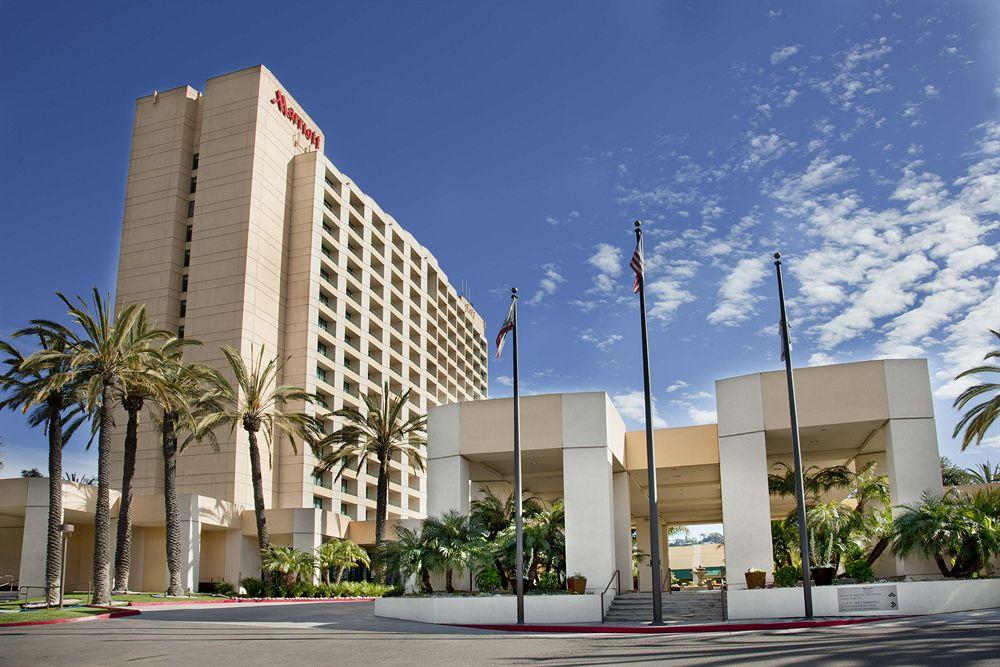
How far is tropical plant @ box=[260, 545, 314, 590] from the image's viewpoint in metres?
49.0

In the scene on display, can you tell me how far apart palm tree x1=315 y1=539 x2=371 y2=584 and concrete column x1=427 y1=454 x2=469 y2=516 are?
67.2 feet

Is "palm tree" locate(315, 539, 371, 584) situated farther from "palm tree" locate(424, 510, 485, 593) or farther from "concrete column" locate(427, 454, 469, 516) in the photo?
"palm tree" locate(424, 510, 485, 593)

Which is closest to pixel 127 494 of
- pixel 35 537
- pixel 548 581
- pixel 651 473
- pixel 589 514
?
pixel 35 537

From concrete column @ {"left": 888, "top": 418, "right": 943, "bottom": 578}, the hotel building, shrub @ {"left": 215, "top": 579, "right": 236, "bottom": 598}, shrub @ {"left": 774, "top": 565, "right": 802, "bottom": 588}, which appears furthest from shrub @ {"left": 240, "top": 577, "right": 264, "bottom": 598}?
concrete column @ {"left": 888, "top": 418, "right": 943, "bottom": 578}

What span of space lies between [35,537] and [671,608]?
116 feet

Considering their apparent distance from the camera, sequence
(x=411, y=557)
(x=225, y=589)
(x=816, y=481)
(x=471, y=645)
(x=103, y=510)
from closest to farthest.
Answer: (x=471, y=645) → (x=411, y=557) → (x=816, y=481) → (x=103, y=510) → (x=225, y=589)

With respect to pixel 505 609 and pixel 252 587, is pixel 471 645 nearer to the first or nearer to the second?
pixel 505 609

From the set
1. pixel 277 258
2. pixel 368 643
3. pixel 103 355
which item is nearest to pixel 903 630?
pixel 368 643

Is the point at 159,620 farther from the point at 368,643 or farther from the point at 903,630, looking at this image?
the point at 903,630

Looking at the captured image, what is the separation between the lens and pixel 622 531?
121 ft

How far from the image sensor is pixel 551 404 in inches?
1303

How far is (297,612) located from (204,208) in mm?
43603

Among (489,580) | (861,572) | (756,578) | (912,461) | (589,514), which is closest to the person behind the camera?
(861,572)

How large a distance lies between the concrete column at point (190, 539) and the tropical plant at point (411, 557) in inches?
957
